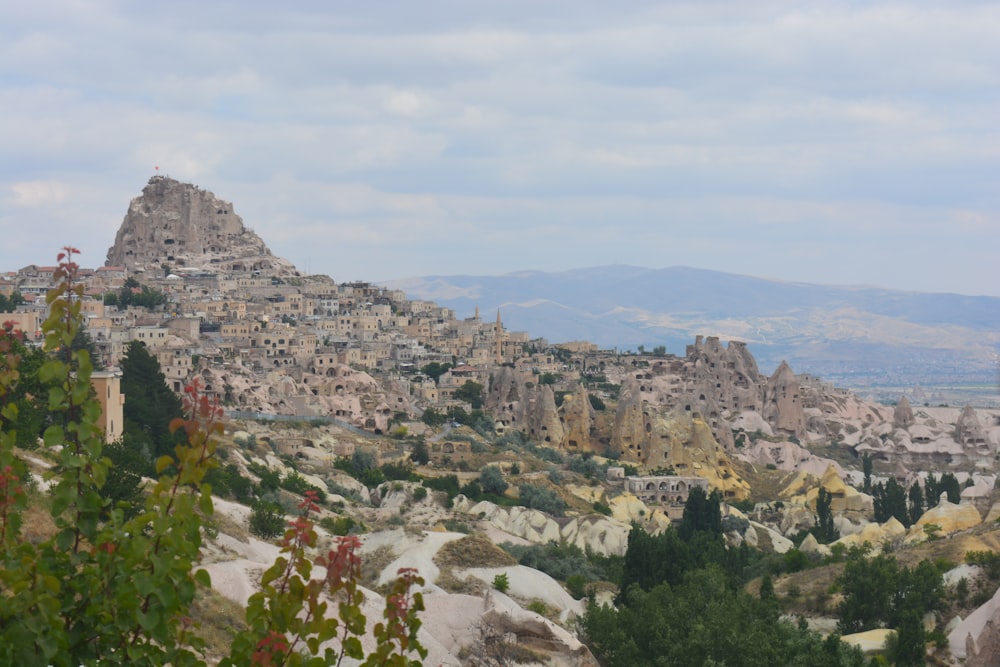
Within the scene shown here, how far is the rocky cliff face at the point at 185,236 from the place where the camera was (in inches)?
5955

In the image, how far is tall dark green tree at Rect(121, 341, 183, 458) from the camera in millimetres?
53406

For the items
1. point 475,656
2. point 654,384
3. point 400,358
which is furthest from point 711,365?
point 475,656

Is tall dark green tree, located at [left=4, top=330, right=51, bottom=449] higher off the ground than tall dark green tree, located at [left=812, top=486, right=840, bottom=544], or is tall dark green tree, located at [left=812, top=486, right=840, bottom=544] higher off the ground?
tall dark green tree, located at [left=4, top=330, right=51, bottom=449]

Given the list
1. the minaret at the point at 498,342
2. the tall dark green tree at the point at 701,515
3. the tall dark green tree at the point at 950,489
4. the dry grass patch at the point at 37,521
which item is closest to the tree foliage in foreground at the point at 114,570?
the dry grass patch at the point at 37,521

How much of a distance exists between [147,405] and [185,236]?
101m

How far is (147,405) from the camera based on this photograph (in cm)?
5753

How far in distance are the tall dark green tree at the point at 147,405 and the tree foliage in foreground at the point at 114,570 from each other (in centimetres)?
3937

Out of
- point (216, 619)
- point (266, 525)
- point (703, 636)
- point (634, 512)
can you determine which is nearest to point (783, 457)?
point (634, 512)

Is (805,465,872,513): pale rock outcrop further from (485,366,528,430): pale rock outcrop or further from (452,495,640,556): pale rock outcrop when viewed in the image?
(452,495,640,556): pale rock outcrop

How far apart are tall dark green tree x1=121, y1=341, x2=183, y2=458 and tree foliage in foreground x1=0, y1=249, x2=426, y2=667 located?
39367 millimetres

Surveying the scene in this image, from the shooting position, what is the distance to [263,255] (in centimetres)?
15600

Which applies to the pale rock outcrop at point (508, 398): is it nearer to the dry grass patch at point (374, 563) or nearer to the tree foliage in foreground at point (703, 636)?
the dry grass patch at point (374, 563)

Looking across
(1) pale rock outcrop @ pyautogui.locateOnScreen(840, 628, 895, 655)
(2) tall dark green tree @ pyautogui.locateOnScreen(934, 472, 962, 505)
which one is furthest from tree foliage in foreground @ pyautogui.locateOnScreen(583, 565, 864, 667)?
(2) tall dark green tree @ pyautogui.locateOnScreen(934, 472, 962, 505)

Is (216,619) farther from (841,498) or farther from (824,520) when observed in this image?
(841,498)
